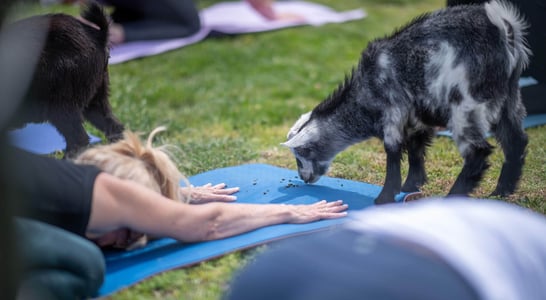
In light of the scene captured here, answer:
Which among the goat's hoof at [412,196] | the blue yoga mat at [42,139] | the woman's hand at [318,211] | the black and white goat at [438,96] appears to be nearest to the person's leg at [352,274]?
the woman's hand at [318,211]

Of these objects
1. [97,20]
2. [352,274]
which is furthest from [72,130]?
[352,274]

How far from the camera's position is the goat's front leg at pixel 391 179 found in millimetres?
4410

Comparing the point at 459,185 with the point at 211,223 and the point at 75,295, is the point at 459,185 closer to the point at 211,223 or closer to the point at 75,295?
the point at 211,223

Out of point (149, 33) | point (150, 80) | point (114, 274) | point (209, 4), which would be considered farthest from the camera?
point (209, 4)

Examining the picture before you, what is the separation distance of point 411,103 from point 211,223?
138 cm

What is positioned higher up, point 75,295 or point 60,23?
point 60,23

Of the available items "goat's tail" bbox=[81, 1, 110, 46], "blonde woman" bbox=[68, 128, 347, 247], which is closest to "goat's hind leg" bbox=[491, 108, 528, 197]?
"blonde woman" bbox=[68, 128, 347, 247]


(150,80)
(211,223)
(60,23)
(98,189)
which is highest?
(60,23)

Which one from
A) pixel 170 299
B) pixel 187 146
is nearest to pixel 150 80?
pixel 187 146

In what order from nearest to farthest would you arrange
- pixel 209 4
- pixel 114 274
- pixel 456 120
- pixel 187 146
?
pixel 114 274 < pixel 456 120 < pixel 187 146 < pixel 209 4

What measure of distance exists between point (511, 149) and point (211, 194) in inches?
74.3

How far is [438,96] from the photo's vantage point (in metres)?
4.13

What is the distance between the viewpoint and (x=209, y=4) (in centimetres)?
1138

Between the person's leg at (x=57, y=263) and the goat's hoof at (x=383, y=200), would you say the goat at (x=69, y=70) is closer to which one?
the person's leg at (x=57, y=263)
